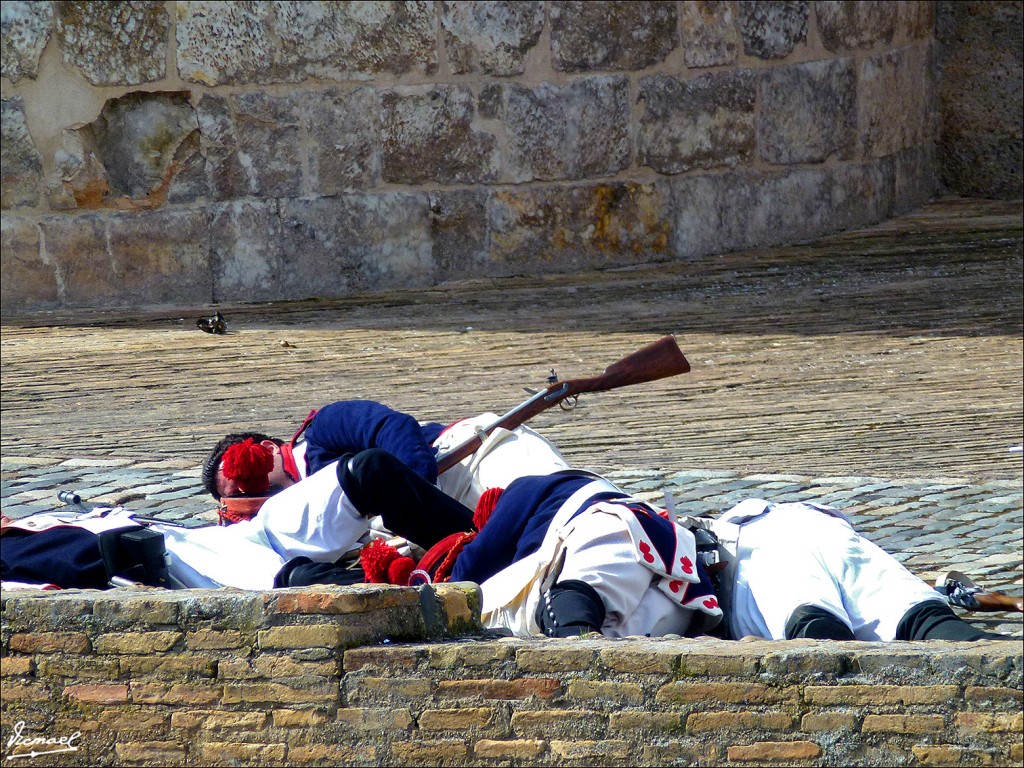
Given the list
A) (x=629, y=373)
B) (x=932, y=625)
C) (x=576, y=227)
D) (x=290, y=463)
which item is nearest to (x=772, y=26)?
(x=576, y=227)

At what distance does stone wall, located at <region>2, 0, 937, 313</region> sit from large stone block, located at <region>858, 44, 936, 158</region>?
2.18 feet

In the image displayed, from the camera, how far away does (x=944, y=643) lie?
8.18ft

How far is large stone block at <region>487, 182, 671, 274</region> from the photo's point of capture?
28.0 ft

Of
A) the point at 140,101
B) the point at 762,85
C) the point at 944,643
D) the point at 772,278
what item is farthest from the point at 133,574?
the point at 762,85

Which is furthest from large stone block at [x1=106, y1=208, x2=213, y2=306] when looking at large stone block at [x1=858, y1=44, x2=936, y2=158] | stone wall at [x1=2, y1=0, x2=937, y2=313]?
large stone block at [x1=858, y1=44, x2=936, y2=158]

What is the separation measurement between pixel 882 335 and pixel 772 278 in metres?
1.40

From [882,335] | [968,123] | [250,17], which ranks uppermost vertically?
[250,17]

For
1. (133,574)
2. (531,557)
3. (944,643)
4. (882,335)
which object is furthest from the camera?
(882,335)

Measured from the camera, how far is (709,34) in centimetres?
891

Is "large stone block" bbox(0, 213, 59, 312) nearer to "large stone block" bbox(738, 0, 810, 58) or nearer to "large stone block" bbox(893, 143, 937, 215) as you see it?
"large stone block" bbox(738, 0, 810, 58)

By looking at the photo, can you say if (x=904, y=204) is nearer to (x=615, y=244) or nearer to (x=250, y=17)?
(x=615, y=244)

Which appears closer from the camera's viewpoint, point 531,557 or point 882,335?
point 531,557

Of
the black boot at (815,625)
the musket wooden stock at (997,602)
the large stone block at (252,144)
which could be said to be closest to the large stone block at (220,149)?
the large stone block at (252,144)

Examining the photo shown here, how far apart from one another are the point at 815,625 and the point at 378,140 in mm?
5564
